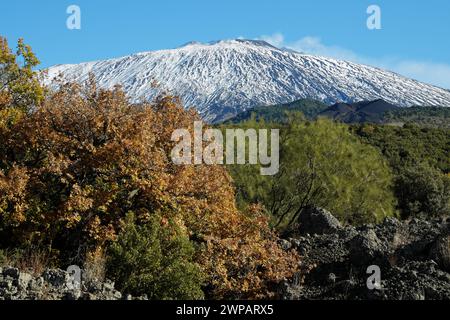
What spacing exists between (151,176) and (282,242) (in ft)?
14.3

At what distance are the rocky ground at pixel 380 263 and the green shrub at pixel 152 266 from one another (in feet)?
6.51

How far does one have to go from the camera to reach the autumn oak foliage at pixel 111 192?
11.9 m

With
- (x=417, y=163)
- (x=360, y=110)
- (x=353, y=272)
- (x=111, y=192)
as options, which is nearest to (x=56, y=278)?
(x=111, y=192)

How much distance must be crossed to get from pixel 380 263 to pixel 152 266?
15.8ft

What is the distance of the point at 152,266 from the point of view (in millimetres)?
10836

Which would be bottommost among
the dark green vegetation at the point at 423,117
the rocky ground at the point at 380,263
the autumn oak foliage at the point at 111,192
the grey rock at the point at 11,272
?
the rocky ground at the point at 380,263

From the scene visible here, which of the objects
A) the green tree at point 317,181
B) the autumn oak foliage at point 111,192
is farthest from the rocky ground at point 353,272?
the green tree at point 317,181

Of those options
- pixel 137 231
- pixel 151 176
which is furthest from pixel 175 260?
pixel 151 176

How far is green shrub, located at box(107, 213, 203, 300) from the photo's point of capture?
1060 cm

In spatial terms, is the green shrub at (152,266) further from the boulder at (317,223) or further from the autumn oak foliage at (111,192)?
the boulder at (317,223)

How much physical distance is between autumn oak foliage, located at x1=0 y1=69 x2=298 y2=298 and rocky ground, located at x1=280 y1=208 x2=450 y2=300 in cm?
78

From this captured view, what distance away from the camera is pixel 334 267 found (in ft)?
43.5
